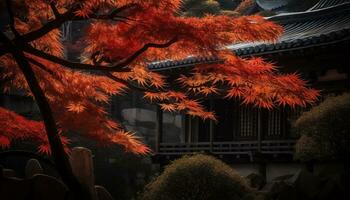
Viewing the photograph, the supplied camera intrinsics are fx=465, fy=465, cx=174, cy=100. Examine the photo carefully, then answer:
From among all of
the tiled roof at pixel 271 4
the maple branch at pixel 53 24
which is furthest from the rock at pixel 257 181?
the tiled roof at pixel 271 4

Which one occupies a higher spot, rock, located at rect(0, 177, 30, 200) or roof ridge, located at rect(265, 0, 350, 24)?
roof ridge, located at rect(265, 0, 350, 24)

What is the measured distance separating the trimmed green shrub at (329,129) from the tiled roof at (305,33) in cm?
178

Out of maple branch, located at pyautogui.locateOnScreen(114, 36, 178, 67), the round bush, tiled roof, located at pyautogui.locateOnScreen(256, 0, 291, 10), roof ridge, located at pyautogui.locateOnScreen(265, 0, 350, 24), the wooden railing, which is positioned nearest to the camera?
maple branch, located at pyautogui.locateOnScreen(114, 36, 178, 67)

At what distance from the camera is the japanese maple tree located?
22.0 ft

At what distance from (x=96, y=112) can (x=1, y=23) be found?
1075cm

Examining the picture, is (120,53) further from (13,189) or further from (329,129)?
(329,129)

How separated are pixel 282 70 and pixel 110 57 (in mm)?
6989

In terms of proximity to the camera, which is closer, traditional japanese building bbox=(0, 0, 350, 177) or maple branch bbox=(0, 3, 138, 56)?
maple branch bbox=(0, 3, 138, 56)

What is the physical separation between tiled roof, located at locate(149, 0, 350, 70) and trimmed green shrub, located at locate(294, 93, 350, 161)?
178cm

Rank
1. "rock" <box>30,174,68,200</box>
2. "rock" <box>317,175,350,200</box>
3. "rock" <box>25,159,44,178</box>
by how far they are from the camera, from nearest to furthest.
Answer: "rock" <box>30,174,68,200</box> < "rock" <box>25,159,44,178</box> < "rock" <box>317,175,350,200</box>

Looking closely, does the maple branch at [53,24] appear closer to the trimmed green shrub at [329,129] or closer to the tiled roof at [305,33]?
the tiled roof at [305,33]

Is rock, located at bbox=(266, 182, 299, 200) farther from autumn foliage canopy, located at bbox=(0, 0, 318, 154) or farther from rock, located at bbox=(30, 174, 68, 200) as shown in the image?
rock, located at bbox=(30, 174, 68, 200)

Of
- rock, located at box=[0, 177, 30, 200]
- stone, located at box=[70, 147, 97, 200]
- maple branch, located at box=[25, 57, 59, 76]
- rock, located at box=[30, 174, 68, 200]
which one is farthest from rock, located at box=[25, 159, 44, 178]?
maple branch, located at box=[25, 57, 59, 76]

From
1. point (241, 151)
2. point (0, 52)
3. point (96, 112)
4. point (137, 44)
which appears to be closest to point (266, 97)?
point (137, 44)
